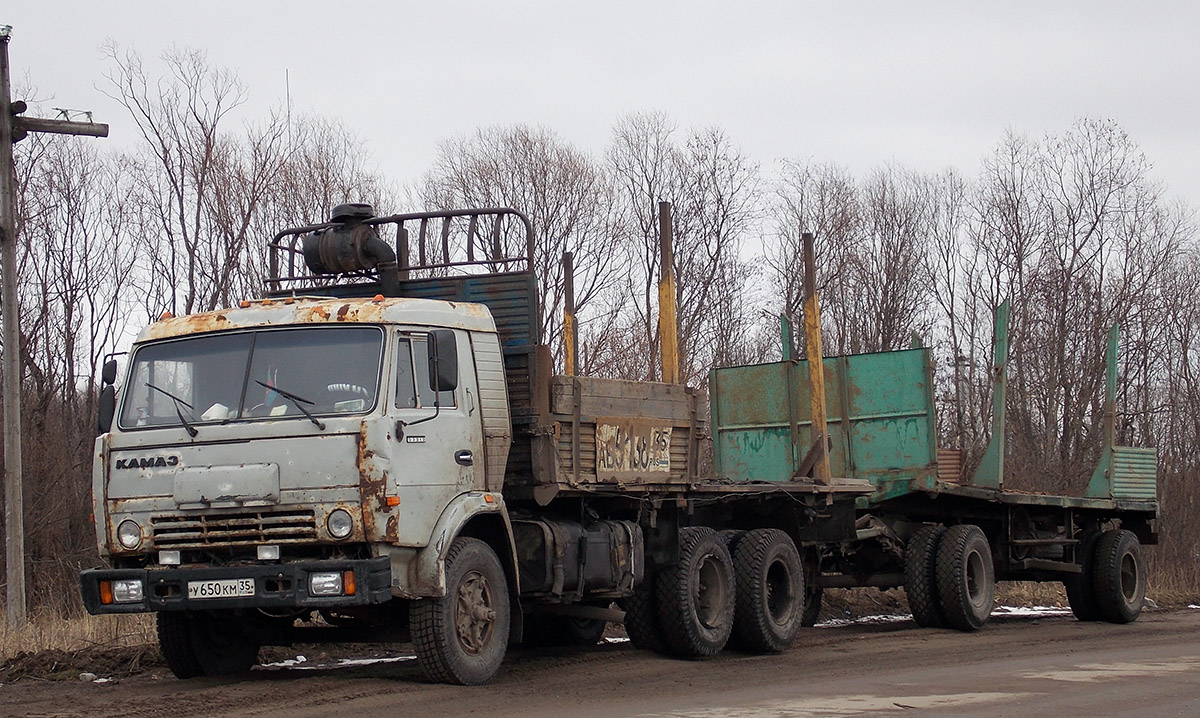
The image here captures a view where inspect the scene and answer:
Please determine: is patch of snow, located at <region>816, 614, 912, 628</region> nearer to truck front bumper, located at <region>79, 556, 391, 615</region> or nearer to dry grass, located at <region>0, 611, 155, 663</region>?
dry grass, located at <region>0, 611, 155, 663</region>

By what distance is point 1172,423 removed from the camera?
119 ft

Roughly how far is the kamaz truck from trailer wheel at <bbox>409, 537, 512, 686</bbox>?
Result: 0.02 m

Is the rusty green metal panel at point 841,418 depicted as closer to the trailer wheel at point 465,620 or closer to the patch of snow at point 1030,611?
the patch of snow at point 1030,611

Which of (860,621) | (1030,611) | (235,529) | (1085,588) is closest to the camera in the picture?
(235,529)

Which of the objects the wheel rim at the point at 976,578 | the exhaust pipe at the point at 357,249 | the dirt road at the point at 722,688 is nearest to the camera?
the dirt road at the point at 722,688

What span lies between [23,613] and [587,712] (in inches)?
281

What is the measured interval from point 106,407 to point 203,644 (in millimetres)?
1931

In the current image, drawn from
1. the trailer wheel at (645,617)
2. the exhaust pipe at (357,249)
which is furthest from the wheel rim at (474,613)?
the exhaust pipe at (357,249)

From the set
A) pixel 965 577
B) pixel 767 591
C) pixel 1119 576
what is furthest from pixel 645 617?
pixel 1119 576

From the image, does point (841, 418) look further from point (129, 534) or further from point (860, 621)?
point (129, 534)

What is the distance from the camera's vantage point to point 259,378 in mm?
9055

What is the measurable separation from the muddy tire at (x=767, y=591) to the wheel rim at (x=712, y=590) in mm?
282

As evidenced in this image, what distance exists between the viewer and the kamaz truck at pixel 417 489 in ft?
28.4

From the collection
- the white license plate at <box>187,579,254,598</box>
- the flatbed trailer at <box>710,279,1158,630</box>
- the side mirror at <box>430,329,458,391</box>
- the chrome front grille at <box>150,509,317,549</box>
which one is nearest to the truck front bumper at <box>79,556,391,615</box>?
the white license plate at <box>187,579,254,598</box>
